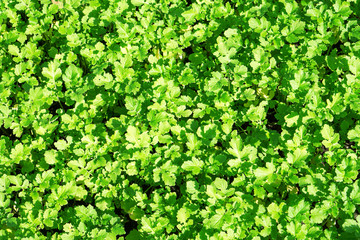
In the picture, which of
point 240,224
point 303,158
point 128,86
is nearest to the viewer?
point 240,224

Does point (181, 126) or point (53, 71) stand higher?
point (53, 71)

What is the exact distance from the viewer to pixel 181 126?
119 inches

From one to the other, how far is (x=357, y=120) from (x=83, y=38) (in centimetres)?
272

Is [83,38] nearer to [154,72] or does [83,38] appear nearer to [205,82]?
[154,72]

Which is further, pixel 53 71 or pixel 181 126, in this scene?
pixel 53 71

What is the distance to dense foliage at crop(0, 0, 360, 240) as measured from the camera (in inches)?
101

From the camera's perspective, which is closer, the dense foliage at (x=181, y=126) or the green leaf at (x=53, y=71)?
the dense foliage at (x=181, y=126)

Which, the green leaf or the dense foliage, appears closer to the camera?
the dense foliage

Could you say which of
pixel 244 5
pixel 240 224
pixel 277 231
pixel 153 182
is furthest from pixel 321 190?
pixel 244 5

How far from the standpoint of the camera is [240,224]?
247 centimetres

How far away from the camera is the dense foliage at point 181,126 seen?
2.56 m

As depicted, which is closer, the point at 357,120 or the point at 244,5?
the point at 357,120

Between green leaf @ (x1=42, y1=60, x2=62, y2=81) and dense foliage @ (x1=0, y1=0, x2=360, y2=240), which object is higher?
green leaf @ (x1=42, y1=60, x2=62, y2=81)

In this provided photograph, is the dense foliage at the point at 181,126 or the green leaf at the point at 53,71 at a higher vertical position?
the green leaf at the point at 53,71
